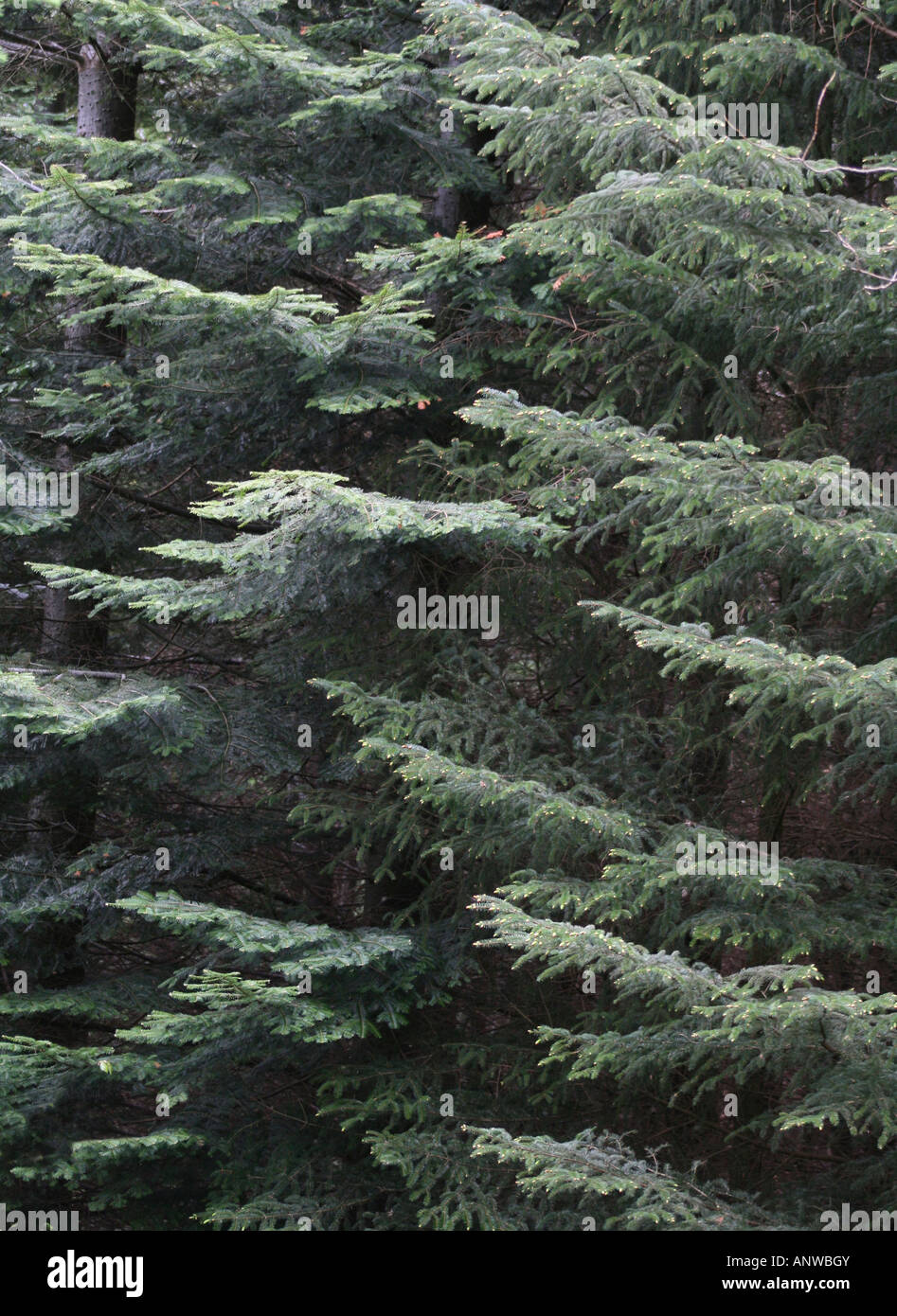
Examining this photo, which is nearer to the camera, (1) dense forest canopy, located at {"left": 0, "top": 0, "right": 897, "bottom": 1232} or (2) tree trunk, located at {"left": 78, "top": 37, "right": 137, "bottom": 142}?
(1) dense forest canopy, located at {"left": 0, "top": 0, "right": 897, "bottom": 1232}

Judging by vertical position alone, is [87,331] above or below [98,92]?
below

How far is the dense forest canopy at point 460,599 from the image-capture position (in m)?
4.66

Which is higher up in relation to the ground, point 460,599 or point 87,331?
point 87,331

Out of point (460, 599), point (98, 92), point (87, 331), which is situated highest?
point (98, 92)

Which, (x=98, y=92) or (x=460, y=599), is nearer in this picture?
(x=460, y=599)

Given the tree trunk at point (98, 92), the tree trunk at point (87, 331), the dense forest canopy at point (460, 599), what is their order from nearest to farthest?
the dense forest canopy at point (460, 599), the tree trunk at point (87, 331), the tree trunk at point (98, 92)

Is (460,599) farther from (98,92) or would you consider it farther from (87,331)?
(98,92)

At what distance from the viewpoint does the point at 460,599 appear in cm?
646

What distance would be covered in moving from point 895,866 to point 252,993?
3.77 meters

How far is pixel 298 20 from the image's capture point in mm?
7543

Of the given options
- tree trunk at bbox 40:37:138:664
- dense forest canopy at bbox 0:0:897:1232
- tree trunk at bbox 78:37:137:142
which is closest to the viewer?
dense forest canopy at bbox 0:0:897:1232

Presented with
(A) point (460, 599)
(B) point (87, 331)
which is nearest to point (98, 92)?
(B) point (87, 331)

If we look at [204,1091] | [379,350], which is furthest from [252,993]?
[379,350]

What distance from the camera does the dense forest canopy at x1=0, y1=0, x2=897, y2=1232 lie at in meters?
4.66
